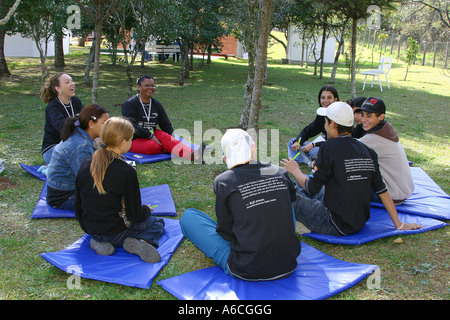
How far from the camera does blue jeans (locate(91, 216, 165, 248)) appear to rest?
3.41 meters

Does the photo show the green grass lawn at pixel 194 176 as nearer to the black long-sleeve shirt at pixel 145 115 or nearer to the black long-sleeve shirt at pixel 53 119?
the black long-sleeve shirt at pixel 53 119

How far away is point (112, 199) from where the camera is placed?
321cm

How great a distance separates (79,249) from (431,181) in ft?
14.8

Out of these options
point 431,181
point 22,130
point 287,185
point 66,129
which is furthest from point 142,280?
point 22,130

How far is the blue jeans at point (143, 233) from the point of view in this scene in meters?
3.41

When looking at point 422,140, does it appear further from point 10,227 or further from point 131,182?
point 10,227

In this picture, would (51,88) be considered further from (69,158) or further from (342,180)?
(342,180)

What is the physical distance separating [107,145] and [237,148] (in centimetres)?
113

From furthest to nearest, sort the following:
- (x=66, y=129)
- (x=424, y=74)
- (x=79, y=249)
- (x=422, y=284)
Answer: (x=424, y=74)
(x=66, y=129)
(x=79, y=249)
(x=422, y=284)

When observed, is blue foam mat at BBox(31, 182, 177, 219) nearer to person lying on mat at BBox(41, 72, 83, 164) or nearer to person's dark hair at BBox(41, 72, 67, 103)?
person lying on mat at BBox(41, 72, 83, 164)

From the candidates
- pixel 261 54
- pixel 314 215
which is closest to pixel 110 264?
pixel 314 215

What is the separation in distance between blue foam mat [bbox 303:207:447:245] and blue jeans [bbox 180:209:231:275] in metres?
1.03

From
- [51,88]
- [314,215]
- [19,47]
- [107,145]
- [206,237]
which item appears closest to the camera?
[107,145]
